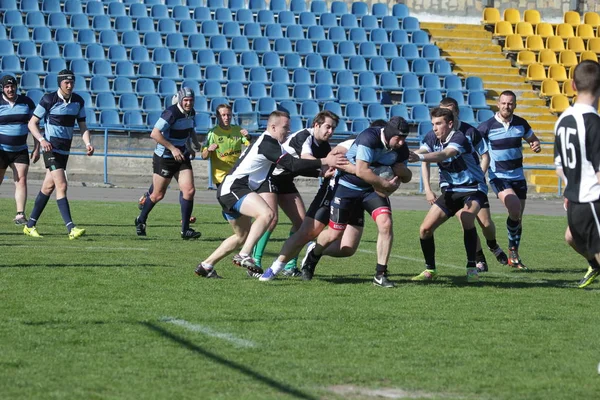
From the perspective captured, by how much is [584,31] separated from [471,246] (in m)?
24.4

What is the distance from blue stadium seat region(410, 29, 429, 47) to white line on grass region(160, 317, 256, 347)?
971 inches

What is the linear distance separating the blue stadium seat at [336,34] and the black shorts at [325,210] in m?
20.3

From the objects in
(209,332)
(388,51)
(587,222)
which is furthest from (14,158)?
(388,51)

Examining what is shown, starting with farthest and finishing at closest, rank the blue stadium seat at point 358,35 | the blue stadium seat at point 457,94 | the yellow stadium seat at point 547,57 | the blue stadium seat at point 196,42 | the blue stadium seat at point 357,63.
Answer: the yellow stadium seat at point 547,57, the blue stadium seat at point 358,35, the blue stadium seat at point 357,63, the blue stadium seat at point 457,94, the blue stadium seat at point 196,42

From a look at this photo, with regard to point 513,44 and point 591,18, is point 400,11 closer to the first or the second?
point 513,44

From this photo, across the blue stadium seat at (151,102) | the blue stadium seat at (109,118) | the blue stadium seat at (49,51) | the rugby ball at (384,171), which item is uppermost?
the rugby ball at (384,171)

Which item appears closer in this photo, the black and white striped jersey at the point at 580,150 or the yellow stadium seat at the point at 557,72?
the black and white striped jersey at the point at 580,150

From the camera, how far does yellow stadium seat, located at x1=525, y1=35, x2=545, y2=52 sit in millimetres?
32594

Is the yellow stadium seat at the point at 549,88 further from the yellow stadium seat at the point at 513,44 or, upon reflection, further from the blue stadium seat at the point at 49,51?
the blue stadium seat at the point at 49,51

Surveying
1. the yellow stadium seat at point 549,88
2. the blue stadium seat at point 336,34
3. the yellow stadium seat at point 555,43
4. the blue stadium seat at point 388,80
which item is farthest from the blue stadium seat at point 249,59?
the yellow stadium seat at point 555,43

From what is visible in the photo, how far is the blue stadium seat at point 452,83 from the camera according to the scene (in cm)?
2980

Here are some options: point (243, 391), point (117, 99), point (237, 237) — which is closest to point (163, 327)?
point (243, 391)

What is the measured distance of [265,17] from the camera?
99.2 ft

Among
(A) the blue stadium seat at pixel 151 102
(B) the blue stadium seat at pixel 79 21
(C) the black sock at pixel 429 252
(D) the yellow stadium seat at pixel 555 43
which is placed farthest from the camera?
(D) the yellow stadium seat at pixel 555 43
